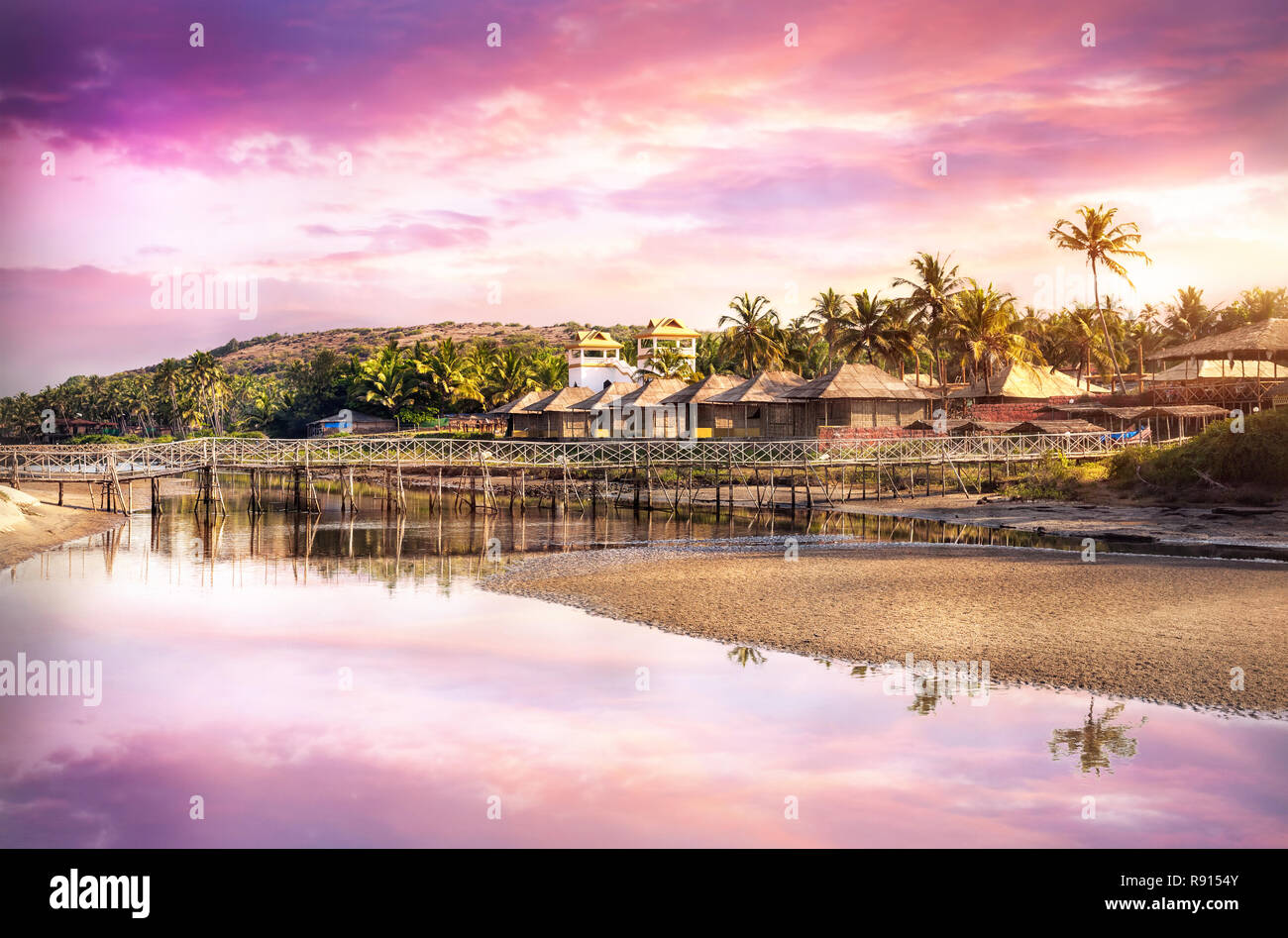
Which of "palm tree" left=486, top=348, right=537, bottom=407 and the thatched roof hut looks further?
"palm tree" left=486, top=348, right=537, bottom=407

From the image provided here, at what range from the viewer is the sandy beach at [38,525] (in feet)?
104

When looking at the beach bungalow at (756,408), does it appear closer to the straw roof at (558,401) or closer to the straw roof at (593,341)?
the straw roof at (558,401)

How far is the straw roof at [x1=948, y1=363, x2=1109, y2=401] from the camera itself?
192 ft

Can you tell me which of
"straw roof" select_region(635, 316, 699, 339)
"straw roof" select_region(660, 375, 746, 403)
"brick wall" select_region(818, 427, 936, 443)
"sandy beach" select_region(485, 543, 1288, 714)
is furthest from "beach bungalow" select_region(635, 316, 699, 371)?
"sandy beach" select_region(485, 543, 1288, 714)

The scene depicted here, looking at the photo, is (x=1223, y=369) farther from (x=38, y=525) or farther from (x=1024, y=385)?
(x=38, y=525)

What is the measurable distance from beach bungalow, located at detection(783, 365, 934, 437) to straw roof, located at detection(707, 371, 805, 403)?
821 mm

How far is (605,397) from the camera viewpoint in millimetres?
71438

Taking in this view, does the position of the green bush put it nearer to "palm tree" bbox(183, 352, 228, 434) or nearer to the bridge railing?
the bridge railing

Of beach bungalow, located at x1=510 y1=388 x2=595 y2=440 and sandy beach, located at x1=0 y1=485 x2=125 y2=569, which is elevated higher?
beach bungalow, located at x1=510 y1=388 x2=595 y2=440

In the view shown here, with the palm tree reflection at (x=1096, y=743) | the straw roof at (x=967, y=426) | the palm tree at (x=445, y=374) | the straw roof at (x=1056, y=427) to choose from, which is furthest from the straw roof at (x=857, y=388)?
the palm tree at (x=445, y=374)

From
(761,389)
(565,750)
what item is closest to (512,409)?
(761,389)
